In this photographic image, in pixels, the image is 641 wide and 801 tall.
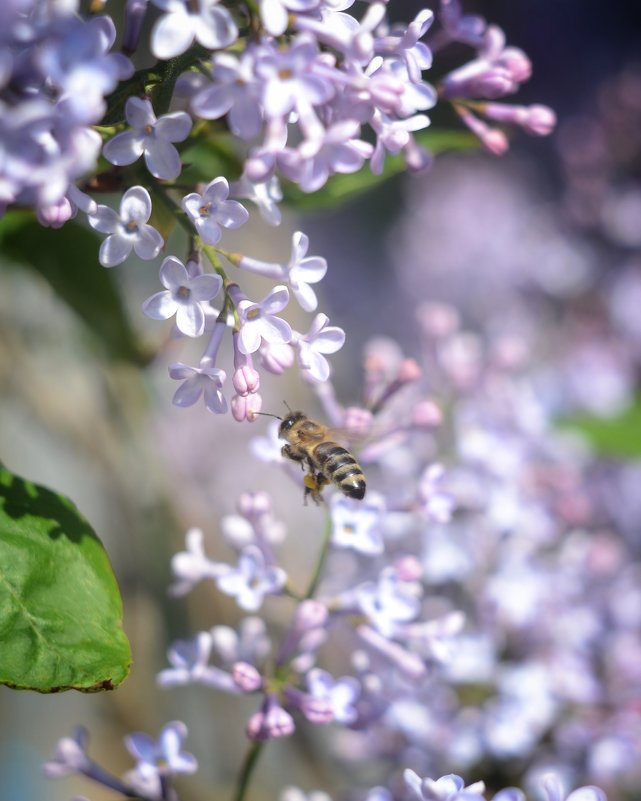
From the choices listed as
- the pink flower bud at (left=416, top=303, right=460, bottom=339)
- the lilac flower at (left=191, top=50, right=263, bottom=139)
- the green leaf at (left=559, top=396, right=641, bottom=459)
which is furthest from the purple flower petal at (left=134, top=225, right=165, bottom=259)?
the green leaf at (left=559, top=396, right=641, bottom=459)

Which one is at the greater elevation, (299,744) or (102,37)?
(102,37)

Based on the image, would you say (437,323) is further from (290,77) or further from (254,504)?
(290,77)

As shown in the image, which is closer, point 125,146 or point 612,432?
point 125,146

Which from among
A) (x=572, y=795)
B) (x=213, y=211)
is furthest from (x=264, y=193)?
(x=572, y=795)

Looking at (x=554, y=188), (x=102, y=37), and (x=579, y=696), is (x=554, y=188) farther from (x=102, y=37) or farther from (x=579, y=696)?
(x=102, y=37)

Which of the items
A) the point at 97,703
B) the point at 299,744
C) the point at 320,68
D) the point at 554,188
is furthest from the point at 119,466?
the point at 554,188

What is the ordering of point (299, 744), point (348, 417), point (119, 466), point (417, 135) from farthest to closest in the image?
point (299, 744)
point (119, 466)
point (417, 135)
point (348, 417)
